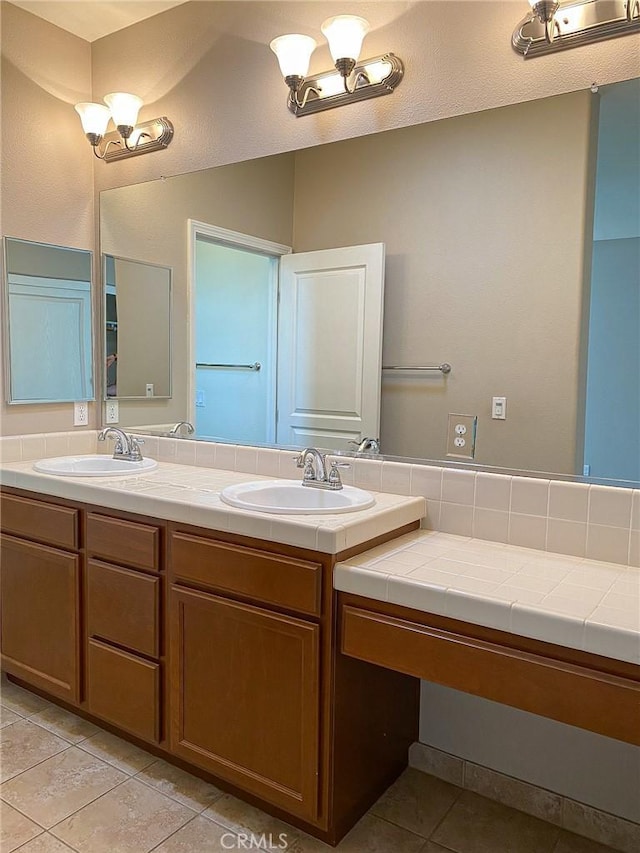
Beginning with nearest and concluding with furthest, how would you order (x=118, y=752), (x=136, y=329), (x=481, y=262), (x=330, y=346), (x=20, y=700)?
1. (x=481, y=262)
2. (x=118, y=752)
3. (x=330, y=346)
4. (x=20, y=700)
5. (x=136, y=329)

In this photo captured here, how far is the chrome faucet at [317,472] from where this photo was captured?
6.54 feet

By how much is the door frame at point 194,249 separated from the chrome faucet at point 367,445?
413 millimetres

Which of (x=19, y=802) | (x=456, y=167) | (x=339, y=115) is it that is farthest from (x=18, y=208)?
(x=19, y=802)

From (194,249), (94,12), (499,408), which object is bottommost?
(499,408)

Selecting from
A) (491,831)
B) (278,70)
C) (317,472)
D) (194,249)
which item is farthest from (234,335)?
(491,831)

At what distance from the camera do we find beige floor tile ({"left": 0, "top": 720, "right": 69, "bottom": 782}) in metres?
1.99

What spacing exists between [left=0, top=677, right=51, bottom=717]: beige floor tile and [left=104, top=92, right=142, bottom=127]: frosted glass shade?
7.51 feet

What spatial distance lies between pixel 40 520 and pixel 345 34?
1.87 metres

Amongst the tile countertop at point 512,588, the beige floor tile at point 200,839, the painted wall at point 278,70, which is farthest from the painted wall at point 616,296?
the beige floor tile at point 200,839

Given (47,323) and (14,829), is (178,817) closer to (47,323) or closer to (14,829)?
(14,829)

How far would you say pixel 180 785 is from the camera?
191cm

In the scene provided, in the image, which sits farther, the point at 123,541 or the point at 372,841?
the point at 123,541

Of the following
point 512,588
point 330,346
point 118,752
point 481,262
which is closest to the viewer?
point 512,588

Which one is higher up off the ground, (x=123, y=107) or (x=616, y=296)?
(x=123, y=107)
